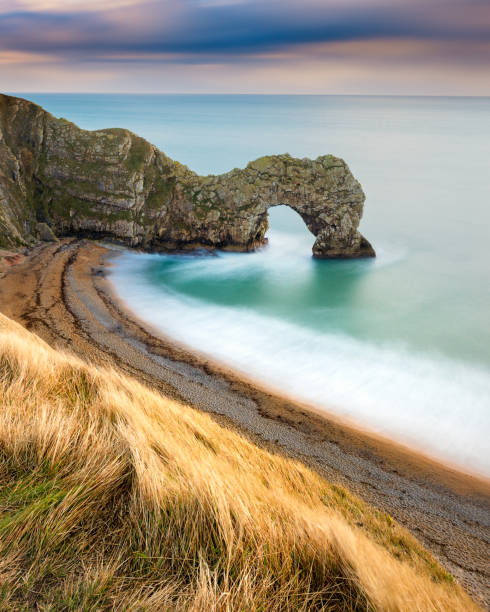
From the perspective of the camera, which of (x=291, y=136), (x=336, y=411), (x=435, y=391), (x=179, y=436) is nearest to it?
(x=179, y=436)

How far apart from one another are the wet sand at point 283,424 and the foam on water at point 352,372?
3.30 ft

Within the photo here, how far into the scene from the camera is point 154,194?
3612cm

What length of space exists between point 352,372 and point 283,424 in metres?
5.82

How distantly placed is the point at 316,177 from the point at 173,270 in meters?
14.4

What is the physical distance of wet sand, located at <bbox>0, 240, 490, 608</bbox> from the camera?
10258 mm

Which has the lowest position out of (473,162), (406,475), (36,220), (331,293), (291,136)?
(406,475)

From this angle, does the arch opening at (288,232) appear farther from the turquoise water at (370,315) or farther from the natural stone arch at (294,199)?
the natural stone arch at (294,199)

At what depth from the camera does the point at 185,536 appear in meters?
3.22

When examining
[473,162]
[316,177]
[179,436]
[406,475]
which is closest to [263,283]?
[316,177]

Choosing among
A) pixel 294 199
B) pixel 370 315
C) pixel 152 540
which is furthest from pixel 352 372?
pixel 294 199

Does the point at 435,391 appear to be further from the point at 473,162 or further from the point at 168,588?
the point at 473,162

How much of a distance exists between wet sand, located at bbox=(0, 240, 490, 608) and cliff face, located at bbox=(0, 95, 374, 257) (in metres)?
10.6

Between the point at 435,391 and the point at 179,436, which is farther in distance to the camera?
the point at 435,391

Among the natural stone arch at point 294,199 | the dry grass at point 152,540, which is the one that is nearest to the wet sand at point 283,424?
the dry grass at point 152,540
